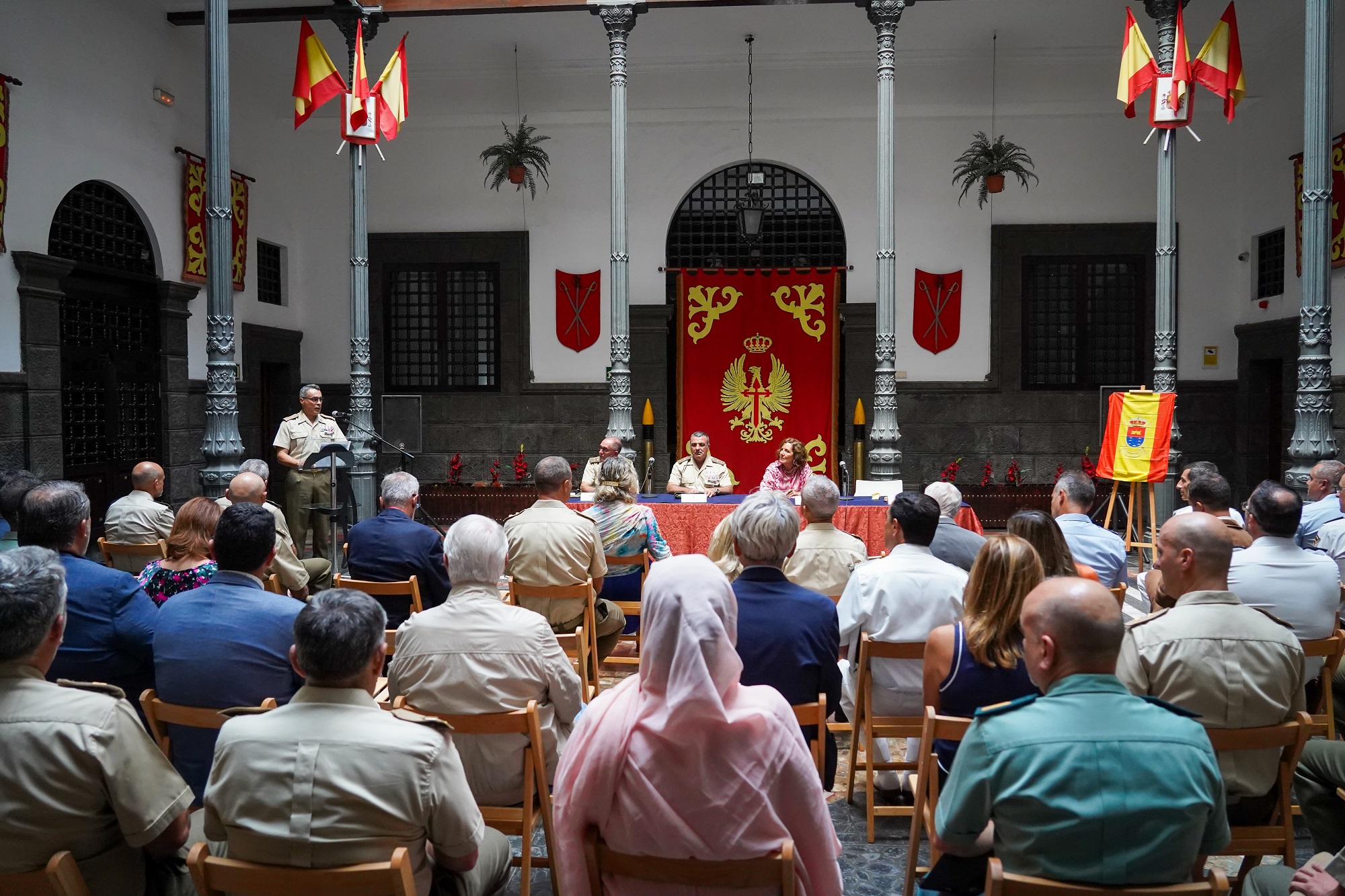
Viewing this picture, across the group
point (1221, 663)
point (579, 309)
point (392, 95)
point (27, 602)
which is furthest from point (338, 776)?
point (579, 309)

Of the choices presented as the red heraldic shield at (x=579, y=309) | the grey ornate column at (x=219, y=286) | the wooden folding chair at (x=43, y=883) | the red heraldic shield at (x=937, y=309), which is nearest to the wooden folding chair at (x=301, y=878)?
the wooden folding chair at (x=43, y=883)

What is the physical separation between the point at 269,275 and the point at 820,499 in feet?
30.3

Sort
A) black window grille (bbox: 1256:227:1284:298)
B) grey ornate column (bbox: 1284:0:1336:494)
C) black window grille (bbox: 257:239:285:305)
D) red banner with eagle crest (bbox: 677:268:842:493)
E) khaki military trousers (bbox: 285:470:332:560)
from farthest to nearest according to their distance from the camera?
red banner with eagle crest (bbox: 677:268:842:493) < black window grille (bbox: 257:239:285:305) < black window grille (bbox: 1256:227:1284:298) < khaki military trousers (bbox: 285:470:332:560) < grey ornate column (bbox: 1284:0:1336:494)

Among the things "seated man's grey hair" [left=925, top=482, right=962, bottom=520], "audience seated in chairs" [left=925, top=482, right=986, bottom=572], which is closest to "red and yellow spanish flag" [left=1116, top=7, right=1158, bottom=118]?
"seated man's grey hair" [left=925, top=482, right=962, bottom=520]

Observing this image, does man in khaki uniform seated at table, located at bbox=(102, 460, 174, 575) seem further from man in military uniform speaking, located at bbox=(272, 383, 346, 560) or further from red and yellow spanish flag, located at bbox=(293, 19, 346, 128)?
red and yellow spanish flag, located at bbox=(293, 19, 346, 128)

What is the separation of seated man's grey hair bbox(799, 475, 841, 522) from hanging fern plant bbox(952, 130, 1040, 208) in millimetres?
7290

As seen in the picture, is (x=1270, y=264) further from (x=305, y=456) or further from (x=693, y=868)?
(x=693, y=868)

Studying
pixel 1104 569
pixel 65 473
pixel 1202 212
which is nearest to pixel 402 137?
pixel 65 473

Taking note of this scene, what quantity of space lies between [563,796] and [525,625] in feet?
2.77

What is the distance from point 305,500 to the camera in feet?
26.8

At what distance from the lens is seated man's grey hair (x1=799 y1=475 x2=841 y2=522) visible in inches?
163

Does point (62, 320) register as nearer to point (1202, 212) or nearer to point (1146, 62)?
point (1146, 62)

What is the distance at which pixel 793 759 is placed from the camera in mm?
1798

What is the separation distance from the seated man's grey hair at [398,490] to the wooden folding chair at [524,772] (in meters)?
1.90
